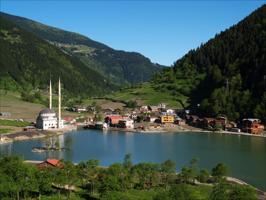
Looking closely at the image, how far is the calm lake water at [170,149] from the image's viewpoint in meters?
37.8

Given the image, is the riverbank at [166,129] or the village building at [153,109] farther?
the village building at [153,109]

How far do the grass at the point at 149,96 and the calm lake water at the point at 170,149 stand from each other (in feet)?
68.8

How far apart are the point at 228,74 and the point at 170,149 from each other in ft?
122

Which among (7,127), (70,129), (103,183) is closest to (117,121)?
(70,129)

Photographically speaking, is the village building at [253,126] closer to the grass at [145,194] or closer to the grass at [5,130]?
the grass at [5,130]

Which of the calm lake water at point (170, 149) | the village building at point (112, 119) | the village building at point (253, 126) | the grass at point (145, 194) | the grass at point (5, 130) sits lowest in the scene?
the grass at point (145, 194)

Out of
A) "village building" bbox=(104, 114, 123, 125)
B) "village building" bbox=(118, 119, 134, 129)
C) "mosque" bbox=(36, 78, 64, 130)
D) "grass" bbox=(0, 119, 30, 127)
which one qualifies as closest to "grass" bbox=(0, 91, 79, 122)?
"grass" bbox=(0, 119, 30, 127)

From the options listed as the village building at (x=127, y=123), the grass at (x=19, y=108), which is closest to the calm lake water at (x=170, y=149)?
the village building at (x=127, y=123)

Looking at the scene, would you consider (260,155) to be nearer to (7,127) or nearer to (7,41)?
(7,127)

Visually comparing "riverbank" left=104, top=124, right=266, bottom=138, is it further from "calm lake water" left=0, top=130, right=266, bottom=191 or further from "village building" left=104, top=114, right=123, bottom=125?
"calm lake water" left=0, top=130, right=266, bottom=191

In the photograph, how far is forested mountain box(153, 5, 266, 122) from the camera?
7012 centimetres

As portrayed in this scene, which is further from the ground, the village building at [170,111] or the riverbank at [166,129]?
the village building at [170,111]

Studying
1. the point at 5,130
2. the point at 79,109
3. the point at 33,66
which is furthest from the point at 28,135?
the point at 33,66

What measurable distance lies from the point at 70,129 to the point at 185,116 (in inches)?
706
